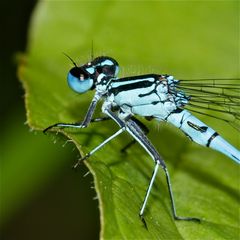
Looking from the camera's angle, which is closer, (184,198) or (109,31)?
(184,198)

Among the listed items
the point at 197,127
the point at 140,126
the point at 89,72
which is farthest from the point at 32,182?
the point at 197,127

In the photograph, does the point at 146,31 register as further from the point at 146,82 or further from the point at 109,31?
the point at 146,82

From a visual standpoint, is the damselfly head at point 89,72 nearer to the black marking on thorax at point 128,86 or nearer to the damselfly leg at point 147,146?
the black marking on thorax at point 128,86

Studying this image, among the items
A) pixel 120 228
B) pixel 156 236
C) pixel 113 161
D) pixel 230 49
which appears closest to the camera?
pixel 120 228

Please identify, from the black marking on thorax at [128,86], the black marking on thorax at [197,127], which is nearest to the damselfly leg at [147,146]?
the black marking on thorax at [128,86]

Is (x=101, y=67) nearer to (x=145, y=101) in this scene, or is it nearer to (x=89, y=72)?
(x=89, y=72)

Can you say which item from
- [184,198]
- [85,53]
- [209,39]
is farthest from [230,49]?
[184,198]
